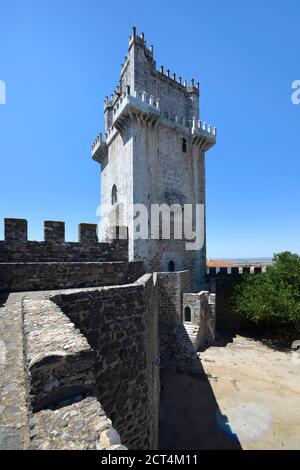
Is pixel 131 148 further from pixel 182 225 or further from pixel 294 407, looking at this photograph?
pixel 294 407

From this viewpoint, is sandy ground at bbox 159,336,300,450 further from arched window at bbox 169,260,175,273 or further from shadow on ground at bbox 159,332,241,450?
arched window at bbox 169,260,175,273

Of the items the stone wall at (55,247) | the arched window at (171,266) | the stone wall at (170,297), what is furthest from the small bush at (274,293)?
the stone wall at (55,247)

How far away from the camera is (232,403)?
9203 mm

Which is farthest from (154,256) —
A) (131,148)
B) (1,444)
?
(1,444)

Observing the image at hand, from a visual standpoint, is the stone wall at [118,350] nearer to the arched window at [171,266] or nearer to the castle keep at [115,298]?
the castle keep at [115,298]

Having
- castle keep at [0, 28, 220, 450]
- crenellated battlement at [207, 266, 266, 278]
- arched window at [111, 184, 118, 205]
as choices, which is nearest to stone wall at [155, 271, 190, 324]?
castle keep at [0, 28, 220, 450]

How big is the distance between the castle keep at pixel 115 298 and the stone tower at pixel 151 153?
0.28ft

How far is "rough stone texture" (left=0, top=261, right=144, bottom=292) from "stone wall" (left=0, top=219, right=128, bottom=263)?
2.72 ft

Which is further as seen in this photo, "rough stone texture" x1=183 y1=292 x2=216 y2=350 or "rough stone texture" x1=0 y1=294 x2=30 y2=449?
"rough stone texture" x1=183 y1=292 x2=216 y2=350

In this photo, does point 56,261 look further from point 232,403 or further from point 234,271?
point 234,271

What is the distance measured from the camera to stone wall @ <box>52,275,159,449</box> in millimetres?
3959

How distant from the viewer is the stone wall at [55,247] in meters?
6.85

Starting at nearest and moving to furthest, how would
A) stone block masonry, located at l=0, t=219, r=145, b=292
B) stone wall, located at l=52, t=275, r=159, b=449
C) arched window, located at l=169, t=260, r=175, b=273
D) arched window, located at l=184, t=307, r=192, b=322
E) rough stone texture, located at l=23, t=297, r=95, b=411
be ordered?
1. rough stone texture, located at l=23, t=297, r=95, b=411
2. stone wall, located at l=52, t=275, r=159, b=449
3. stone block masonry, located at l=0, t=219, r=145, b=292
4. arched window, located at l=184, t=307, r=192, b=322
5. arched window, located at l=169, t=260, r=175, b=273

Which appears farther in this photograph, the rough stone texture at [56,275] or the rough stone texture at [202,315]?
the rough stone texture at [202,315]
